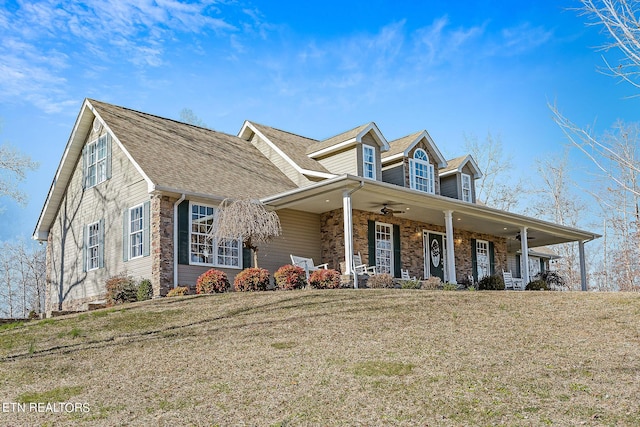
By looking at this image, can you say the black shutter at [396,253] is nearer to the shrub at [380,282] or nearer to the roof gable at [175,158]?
the shrub at [380,282]

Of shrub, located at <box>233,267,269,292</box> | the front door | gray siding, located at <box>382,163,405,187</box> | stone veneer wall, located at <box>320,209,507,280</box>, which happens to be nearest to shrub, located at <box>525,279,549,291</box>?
stone veneer wall, located at <box>320,209,507,280</box>

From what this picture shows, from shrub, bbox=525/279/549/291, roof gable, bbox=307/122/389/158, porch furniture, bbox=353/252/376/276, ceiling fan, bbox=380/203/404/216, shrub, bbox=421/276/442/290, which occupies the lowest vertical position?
shrub, bbox=525/279/549/291

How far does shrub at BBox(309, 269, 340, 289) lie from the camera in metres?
15.6

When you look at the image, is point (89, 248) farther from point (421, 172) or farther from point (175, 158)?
point (421, 172)

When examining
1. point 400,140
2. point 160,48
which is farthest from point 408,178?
point 160,48

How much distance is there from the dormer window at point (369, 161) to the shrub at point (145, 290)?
7684 mm

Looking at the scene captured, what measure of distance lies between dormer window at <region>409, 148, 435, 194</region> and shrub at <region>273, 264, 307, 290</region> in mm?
6877

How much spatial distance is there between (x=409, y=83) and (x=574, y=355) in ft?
30.0

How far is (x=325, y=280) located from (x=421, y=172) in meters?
7.61

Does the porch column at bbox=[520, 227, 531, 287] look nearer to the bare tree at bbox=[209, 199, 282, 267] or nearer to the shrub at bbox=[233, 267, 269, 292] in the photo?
the bare tree at bbox=[209, 199, 282, 267]

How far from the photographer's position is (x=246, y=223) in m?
15.7

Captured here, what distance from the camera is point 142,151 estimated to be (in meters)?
17.6

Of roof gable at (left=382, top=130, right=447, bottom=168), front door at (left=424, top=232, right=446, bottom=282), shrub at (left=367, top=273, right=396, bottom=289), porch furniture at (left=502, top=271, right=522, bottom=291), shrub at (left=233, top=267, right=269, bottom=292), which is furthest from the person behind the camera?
porch furniture at (left=502, top=271, right=522, bottom=291)

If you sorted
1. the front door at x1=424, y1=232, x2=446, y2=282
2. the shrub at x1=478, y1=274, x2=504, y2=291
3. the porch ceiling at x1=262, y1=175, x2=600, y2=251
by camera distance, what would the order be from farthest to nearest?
1. the front door at x1=424, y1=232, x2=446, y2=282
2. the shrub at x1=478, y1=274, x2=504, y2=291
3. the porch ceiling at x1=262, y1=175, x2=600, y2=251
